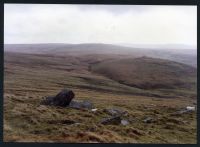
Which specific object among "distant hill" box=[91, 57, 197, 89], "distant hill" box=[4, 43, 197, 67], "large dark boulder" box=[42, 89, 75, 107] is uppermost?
"distant hill" box=[4, 43, 197, 67]

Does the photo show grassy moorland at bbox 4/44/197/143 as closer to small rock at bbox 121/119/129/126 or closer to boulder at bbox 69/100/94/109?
small rock at bbox 121/119/129/126

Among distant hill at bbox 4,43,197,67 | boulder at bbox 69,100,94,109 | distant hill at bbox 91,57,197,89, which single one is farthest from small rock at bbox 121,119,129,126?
distant hill at bbox 91,57,197,89

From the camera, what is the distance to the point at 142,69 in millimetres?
57219

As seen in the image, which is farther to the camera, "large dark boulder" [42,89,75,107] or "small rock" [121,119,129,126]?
"large dark boulder" [42,89,75,107]

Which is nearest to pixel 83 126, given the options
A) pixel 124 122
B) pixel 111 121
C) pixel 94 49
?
pixel 111 121

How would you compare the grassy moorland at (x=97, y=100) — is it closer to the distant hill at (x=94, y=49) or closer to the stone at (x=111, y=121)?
the stone at (x=111, y=121)

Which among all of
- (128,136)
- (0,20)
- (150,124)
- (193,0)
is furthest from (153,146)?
(0,20)

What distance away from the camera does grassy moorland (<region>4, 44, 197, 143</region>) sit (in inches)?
826

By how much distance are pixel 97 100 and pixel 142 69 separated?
24.3m

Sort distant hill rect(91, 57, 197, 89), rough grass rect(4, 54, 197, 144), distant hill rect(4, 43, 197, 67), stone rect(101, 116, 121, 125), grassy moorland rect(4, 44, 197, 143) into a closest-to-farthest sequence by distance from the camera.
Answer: rough grass rect(4, 54, 197, 144)
grassy moorland rect(4, 44, 197, 143)
stone rect(101, 116, 121, 125)
distant hill rect(4, 43, 197, 67)
distant hill rect(91, 57, 197, 89)

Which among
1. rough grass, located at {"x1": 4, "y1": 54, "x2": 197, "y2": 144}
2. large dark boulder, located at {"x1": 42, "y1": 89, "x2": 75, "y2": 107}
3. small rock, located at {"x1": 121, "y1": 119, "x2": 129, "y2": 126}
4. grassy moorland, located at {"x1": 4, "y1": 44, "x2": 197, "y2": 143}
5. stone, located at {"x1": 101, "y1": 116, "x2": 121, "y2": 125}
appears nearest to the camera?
rough grass, located at {"x1": 4, "y1": 54, "x2": 197, "y2": 144}

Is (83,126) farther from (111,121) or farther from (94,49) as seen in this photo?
(94,49)

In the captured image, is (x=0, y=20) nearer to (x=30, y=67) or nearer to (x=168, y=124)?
(x=168, y=124)

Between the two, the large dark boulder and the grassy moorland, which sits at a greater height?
the large dark boulder
